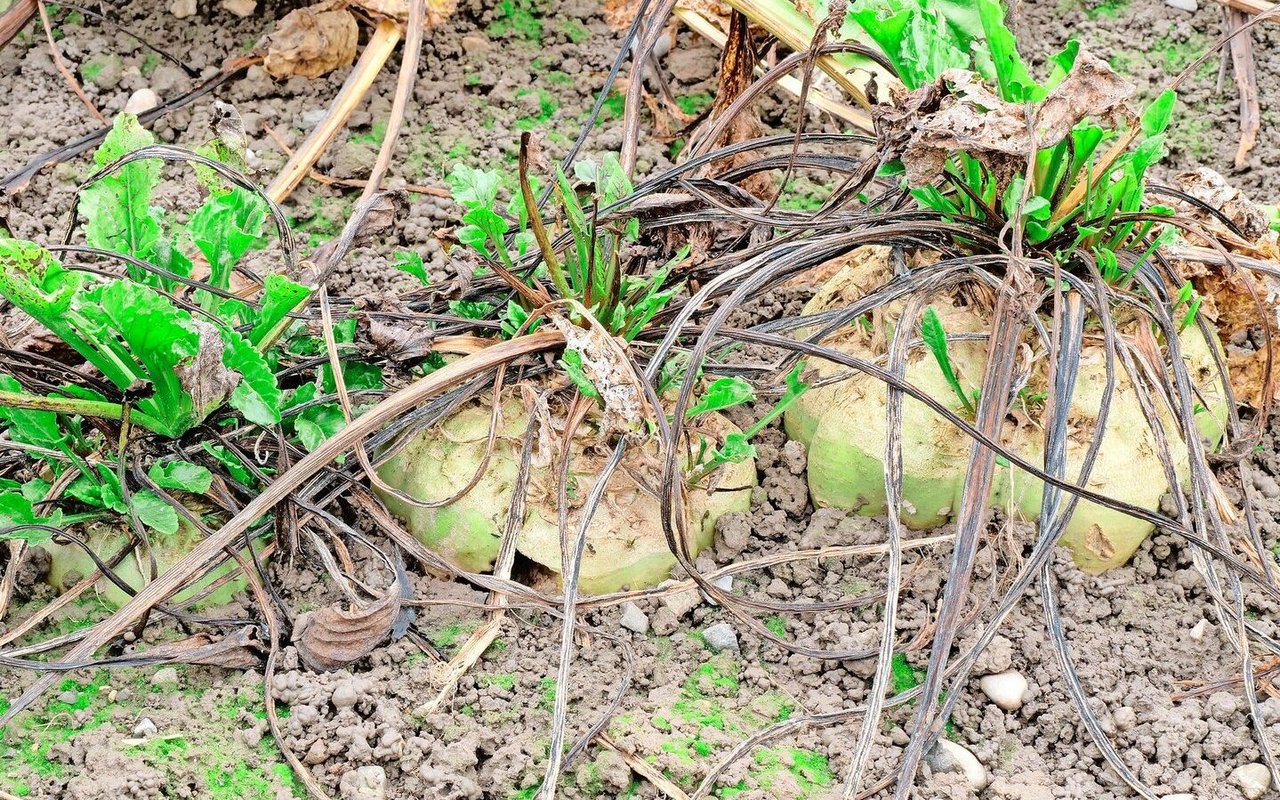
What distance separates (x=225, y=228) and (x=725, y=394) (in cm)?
78

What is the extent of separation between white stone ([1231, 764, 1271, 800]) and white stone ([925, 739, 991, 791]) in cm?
30

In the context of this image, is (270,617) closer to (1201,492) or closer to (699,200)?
(699,200)

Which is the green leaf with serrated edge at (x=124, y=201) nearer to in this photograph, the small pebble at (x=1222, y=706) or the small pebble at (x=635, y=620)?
the small pebble at (x=635, y=620)

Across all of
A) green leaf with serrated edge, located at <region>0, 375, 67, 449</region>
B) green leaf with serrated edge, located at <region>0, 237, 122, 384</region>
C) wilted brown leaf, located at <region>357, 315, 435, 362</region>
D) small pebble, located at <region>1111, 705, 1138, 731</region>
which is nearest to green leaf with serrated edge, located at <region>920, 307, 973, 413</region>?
small pebble, located at <region>1111, 705, 1138, 731</region>

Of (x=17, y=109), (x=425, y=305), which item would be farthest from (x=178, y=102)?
(x=425, y=305)

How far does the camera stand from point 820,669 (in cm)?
168

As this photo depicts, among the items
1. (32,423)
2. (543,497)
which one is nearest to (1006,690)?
(543,497)

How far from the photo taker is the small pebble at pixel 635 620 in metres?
1.74

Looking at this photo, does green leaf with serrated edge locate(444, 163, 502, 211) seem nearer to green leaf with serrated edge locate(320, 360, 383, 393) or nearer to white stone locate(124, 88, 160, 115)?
green leaf with serrated edge locate(320, 360, 383, 393)

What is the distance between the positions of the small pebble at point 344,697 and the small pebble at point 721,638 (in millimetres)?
497

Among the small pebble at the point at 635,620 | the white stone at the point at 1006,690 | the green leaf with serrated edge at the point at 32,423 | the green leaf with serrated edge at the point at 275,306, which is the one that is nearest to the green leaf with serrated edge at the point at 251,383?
the green leaf with serrated edge at the point at 275,306

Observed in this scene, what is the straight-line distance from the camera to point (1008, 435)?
1776 mm

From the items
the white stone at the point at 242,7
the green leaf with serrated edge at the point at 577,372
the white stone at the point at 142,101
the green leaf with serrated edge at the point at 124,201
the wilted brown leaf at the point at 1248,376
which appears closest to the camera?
the green leaf with serrated edge at the point at 577,372

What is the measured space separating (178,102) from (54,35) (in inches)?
15.3
